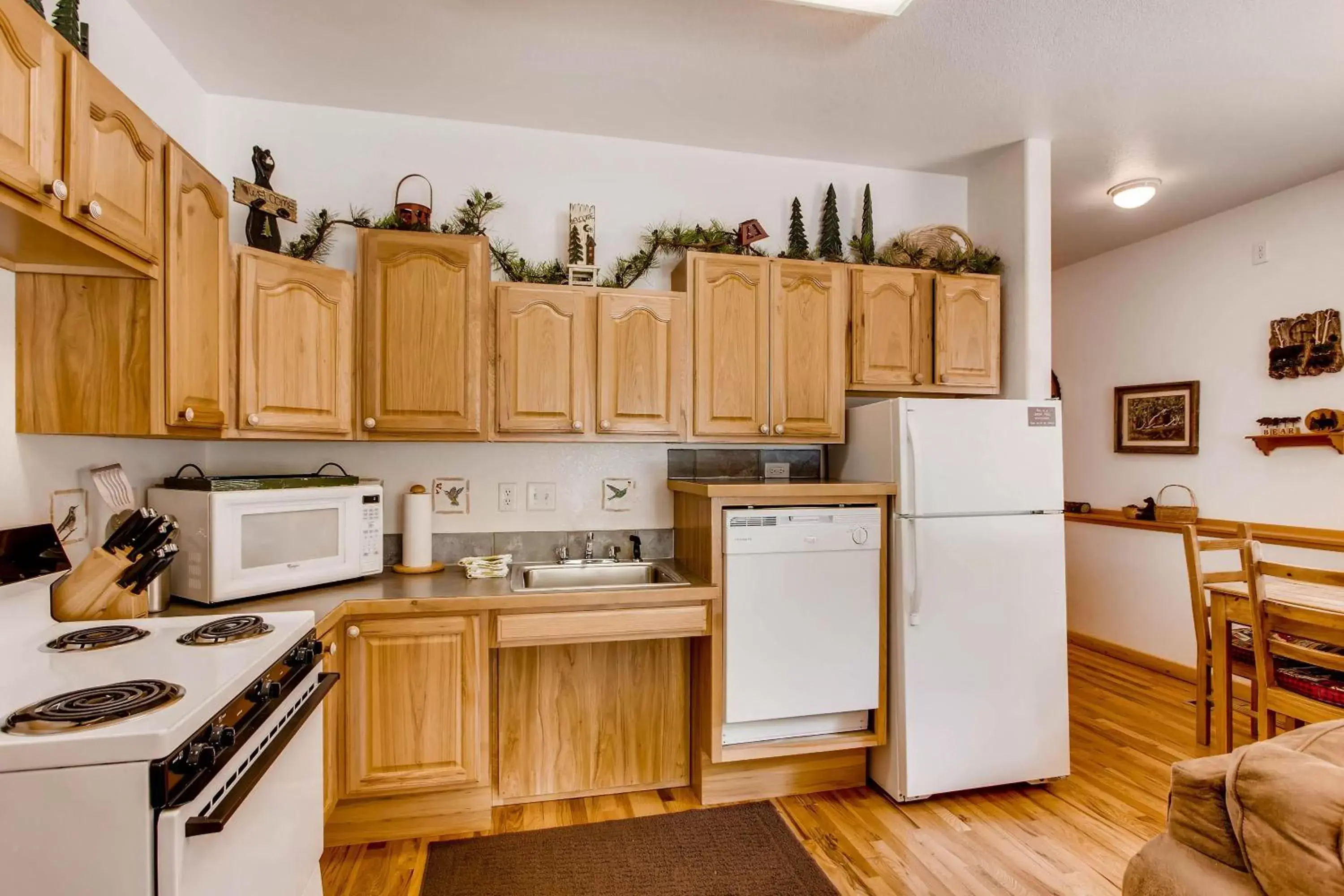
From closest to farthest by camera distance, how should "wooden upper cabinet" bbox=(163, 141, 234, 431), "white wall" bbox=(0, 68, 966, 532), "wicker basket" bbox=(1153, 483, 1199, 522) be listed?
"wooden upper cabinet" bbox=(163, 141, 234, 431) → "white wall" bbox=(0, 68, 966, 532) → "wicker basket" bbox=(1153, 483, 1199, 522)

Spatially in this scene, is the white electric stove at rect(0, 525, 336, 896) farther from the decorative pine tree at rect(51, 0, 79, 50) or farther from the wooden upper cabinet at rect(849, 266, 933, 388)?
the wooden upper cabinet at rect(849, 266, 933, 388)

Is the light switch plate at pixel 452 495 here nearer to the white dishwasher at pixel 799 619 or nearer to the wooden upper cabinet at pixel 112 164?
the white dishwasher at pixel 799 619

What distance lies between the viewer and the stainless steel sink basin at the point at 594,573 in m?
2.65

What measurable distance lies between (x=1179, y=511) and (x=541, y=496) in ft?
12.1

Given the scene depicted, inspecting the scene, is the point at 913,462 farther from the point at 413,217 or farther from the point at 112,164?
the point at 112,164

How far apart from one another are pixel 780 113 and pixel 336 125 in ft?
5.86

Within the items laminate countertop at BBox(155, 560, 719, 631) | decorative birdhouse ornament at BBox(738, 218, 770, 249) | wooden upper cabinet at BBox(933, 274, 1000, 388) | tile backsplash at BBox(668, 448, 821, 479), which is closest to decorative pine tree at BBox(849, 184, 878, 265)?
wooden upper cabinet at BBox(933, 274, 1000, 388)

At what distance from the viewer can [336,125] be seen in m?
2.62

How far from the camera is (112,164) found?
4.83ft

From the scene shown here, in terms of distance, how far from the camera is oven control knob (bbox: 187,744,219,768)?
1042 millimetres

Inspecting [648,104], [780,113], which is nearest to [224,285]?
[648,104]

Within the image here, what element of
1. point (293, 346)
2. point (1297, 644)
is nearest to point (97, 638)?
point (293, 346)

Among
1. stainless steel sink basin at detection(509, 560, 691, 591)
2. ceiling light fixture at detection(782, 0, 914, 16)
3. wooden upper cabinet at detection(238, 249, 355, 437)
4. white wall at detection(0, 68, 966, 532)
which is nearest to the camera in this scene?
ceiling light fixture at detection(782, 0, 914, 16)

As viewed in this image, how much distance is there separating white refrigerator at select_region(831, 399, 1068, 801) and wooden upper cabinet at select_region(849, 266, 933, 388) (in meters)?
0.25
